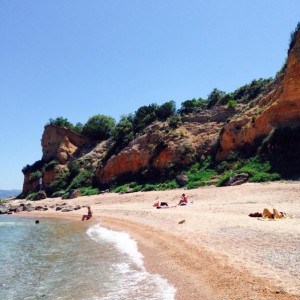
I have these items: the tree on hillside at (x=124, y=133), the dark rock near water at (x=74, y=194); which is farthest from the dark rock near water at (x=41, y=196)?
the tree on hillside at (x=124, y=133)

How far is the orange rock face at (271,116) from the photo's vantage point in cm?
2999

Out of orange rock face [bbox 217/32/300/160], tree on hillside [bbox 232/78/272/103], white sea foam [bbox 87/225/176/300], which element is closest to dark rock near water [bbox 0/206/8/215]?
orange rock face [bbox 217/32/300/160]

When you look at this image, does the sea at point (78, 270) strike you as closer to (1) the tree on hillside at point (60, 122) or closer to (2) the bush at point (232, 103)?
(2) the bush at point (232, 103)

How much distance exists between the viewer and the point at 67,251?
14.7 m

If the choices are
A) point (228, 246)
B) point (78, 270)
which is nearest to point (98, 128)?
point (78, 270)

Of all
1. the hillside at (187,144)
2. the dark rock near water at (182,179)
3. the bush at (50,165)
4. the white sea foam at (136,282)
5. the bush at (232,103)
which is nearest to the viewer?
the white sea foam at (136,282)

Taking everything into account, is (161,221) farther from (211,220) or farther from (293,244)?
(293,244)

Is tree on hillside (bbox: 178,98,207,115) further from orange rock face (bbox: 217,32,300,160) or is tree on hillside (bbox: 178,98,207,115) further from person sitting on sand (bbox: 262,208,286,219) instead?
person sitting on sand (bbox: 262,208,286,219)

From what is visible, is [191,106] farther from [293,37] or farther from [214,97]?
[293,37]

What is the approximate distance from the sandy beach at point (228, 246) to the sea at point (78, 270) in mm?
523

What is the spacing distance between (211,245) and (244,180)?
54.7 feet

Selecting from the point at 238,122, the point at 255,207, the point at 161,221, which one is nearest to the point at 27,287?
the point at 161,221

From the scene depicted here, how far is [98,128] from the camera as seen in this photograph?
64.6 m

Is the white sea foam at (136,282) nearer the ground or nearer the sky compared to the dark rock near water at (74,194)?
nearer the ground
